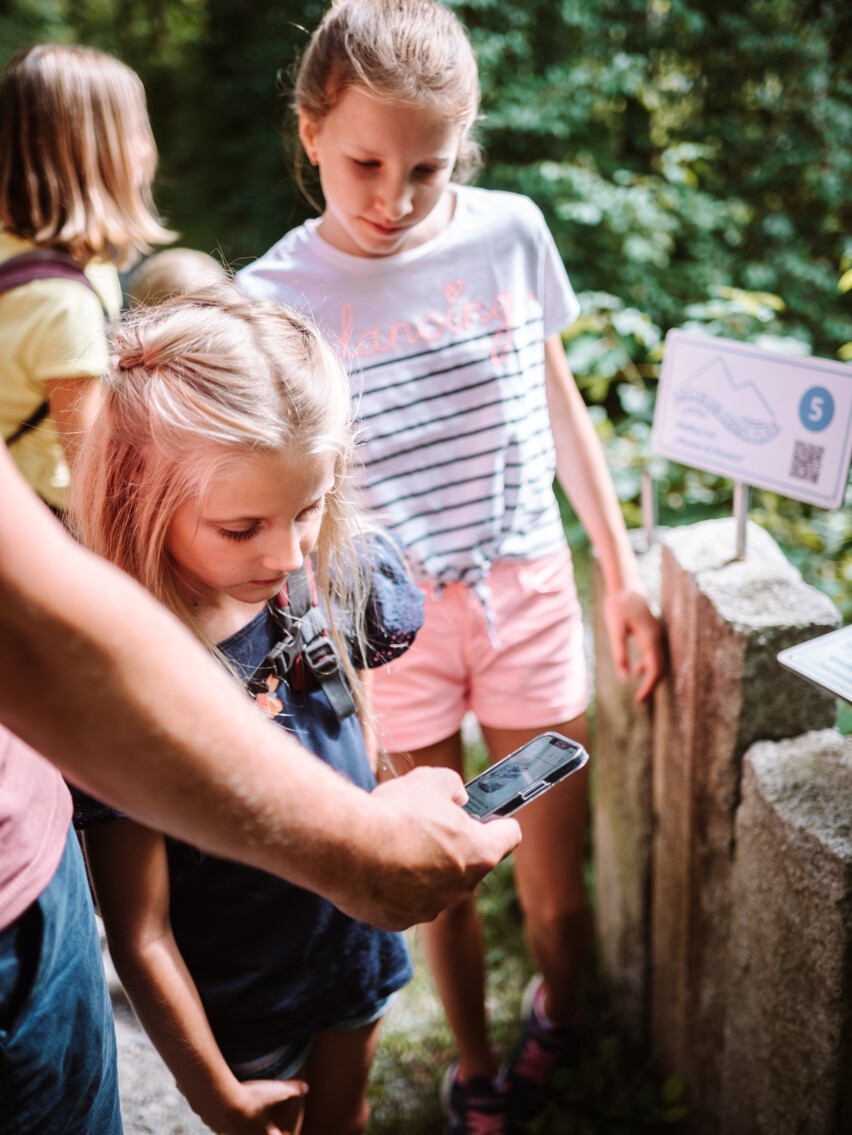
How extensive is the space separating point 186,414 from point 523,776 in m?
0.62

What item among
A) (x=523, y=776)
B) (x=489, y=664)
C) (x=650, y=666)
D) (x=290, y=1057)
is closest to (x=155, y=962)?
(x=290, y=1057)

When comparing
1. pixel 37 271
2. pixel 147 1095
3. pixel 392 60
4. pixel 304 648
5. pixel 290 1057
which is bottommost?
pixel 147 1095

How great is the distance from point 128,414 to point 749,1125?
→ 5.15ft

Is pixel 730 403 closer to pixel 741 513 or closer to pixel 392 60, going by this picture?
pixel 741 513

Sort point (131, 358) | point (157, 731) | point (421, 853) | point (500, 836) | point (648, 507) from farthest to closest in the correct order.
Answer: point (648, 507), point (131, 358), point (500, 836), point (421, 853), point (157, 731)

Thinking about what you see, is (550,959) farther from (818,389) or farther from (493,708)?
(818,389)

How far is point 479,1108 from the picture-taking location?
1956 millimetres

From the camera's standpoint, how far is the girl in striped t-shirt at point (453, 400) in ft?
4.83

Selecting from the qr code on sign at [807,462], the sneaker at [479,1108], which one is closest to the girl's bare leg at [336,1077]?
the sneaker at [479,1108]

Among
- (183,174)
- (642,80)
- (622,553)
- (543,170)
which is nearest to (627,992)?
(622,553)

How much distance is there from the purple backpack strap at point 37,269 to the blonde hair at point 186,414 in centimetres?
81

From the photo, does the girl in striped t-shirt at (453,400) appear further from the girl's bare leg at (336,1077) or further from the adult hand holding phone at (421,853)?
the adult hand holding phone at (421,853)

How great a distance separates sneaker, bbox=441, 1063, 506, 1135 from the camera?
1954 millimetres

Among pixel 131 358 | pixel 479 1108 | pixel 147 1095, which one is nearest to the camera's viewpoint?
pixel 131 358
